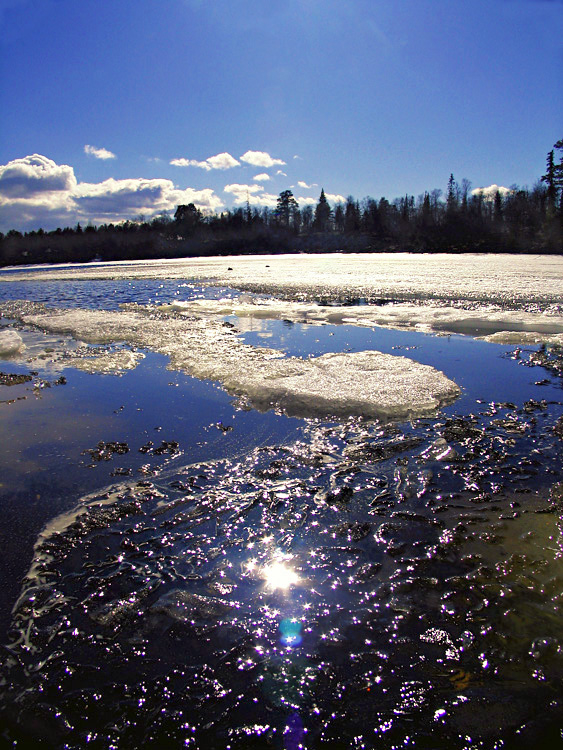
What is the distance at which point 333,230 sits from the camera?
89.0 metres

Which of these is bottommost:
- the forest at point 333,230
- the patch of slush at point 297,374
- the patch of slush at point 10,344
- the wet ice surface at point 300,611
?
the wet ice surface at point 300,611

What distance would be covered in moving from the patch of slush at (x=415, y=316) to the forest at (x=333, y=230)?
43044mm

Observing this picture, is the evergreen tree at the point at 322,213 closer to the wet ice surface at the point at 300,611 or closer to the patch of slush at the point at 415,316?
the patch of slush at the point at 415,316

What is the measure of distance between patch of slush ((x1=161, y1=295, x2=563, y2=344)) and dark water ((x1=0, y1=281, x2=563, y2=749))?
15.8 feet

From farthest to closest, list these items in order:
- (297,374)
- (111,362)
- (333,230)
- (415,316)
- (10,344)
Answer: (333,230)
(415,316)
(10,344)
(111,362)
(297,374)

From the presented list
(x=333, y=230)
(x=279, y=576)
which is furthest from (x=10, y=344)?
(x=333, y=230)

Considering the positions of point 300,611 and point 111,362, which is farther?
point 111,362

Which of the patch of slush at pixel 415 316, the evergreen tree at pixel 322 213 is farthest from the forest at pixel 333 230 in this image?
the patch of slush at pixel 415 316

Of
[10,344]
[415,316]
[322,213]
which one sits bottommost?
[10,344]

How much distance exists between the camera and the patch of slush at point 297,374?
5.18 metres

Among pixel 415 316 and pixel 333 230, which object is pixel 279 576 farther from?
pixel 333 230

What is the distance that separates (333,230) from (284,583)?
3641 inches

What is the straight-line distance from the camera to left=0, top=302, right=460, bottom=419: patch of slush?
5.18m

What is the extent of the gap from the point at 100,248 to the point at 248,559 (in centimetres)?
7631
